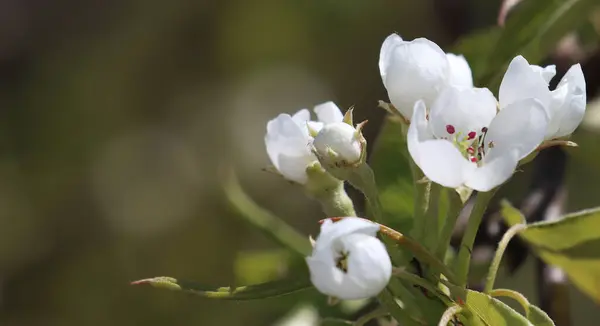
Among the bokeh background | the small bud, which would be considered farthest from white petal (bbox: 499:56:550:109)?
the bokeh background

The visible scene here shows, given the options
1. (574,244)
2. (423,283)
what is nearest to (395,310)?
(423,283)

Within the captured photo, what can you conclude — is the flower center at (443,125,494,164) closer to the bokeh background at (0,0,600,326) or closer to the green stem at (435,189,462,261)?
the green stem at (435,189,462,261)

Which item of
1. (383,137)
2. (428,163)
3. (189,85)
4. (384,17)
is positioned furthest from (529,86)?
(189,85)

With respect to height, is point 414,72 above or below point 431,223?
above

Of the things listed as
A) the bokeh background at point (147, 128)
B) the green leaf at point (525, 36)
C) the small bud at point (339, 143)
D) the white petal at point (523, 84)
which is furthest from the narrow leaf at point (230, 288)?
the bokeh background at point (147, 128)

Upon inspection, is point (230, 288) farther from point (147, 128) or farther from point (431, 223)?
point (147, 128)

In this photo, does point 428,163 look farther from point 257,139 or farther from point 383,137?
point 257,139
